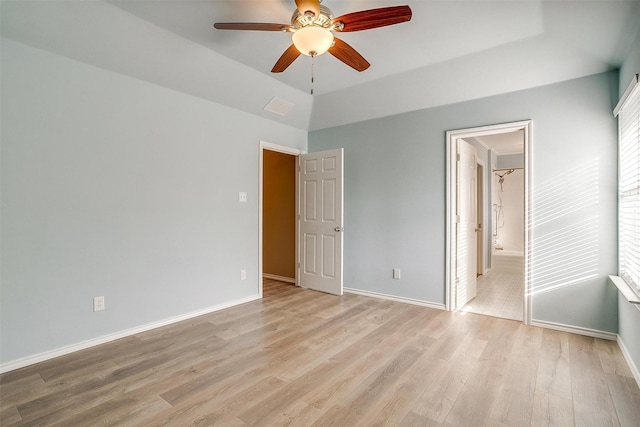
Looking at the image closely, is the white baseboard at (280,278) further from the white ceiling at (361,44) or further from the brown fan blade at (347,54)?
the brown fan blade at (347,54)

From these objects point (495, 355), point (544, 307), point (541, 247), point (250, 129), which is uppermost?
point (250, 129)

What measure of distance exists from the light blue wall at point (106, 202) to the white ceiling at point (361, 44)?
244 mm

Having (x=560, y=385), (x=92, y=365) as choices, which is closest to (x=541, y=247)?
(x=560, y=385)

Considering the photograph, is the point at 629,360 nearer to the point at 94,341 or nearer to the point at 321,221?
the point at 321,221

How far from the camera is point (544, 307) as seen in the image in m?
3.23

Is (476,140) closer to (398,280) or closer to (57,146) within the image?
(398,280)

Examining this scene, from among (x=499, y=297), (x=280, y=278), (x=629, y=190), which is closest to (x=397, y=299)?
(x=499, y=297)

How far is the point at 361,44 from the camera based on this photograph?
3.00m

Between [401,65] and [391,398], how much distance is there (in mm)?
3054

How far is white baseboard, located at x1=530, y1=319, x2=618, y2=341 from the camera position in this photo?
2.92 m

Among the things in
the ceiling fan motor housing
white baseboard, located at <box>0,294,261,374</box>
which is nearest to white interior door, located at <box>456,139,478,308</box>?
the ceiling fan motor housing

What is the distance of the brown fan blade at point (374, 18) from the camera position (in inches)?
73.9

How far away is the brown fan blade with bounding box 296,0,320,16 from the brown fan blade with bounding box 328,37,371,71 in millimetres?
261

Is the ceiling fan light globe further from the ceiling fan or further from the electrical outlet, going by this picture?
the electrical outlet
